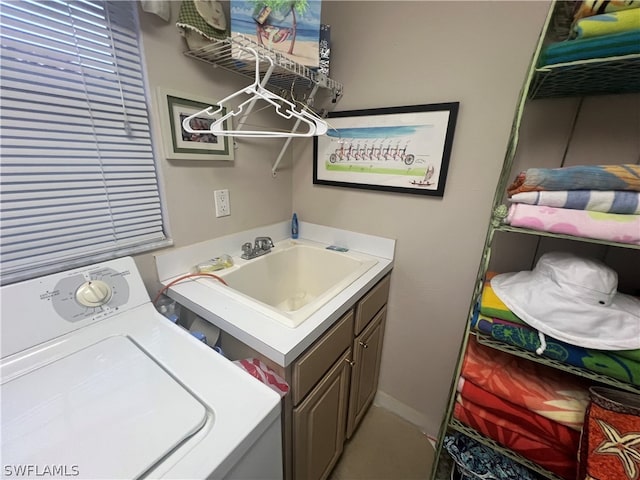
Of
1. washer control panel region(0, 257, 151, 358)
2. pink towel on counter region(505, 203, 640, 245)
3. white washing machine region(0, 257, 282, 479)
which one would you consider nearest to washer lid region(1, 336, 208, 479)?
white washing machine region(0, 257, 282, 479)

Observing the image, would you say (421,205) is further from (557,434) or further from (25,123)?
(25,123)

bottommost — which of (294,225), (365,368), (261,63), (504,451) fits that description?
(365,368)

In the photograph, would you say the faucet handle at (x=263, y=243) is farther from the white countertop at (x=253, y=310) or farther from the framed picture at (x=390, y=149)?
the framed picture at (x=390, y=149)

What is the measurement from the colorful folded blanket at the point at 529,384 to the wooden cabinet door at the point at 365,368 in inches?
18.3

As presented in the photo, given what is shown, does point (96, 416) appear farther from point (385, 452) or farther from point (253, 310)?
point (385, 452)

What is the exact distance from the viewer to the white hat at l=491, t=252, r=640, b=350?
68 cm

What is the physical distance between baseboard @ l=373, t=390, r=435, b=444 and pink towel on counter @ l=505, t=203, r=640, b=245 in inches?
54.0

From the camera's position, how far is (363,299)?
117cm

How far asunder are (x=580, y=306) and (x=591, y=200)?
0.94 feet

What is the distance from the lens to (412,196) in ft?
4.36

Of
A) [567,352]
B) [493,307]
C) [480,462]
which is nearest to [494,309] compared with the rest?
[493,307]

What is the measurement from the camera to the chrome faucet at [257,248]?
1384 mm

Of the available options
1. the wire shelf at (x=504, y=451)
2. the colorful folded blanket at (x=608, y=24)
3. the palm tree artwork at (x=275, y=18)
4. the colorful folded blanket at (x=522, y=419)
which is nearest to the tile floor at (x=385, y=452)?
the wire shelf at (x=504, y=451)

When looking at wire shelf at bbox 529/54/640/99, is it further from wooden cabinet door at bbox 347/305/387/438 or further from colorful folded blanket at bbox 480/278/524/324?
wooden cabinet door at bbox 347/305/387/438
